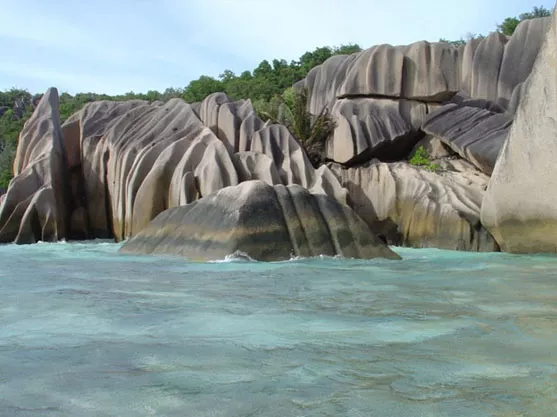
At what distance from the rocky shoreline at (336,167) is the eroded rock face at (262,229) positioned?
2 cm

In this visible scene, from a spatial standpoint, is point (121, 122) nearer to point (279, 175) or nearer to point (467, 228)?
point (279, 175)

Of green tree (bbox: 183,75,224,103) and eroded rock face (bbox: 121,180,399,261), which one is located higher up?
green tree (bbox: 183,75,224,103)

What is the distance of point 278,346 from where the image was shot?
3.73 metres

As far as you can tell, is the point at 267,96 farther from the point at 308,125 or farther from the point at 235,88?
the point at 308,125

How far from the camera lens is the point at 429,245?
514 inches

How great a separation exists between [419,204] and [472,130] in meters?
2.84

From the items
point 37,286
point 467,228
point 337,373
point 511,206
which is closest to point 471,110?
point 467,228

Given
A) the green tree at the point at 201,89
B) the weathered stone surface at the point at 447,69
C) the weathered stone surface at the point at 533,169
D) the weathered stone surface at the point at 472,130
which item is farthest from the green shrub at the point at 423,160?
the green tree at the point at 201,89

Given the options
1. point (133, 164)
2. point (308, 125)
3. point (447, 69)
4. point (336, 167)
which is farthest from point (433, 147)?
point (133, 164)

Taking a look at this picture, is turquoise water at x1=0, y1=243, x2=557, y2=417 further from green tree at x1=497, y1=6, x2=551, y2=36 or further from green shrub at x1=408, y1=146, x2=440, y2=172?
green tree at x1=497, y1=6, x2=551, y2=36

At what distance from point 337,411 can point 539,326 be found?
2.18m

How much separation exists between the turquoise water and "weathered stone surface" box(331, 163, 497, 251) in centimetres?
580

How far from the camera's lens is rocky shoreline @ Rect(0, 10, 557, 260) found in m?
9.88

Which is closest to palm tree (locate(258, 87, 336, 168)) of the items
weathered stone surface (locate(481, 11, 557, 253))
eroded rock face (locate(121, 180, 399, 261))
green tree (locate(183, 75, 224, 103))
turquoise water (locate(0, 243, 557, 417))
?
weathered stone surface (locate(481, 11, 557, 253))
